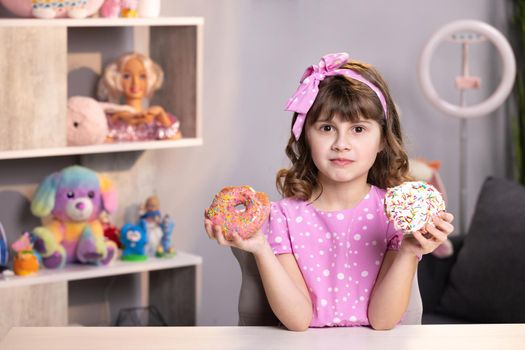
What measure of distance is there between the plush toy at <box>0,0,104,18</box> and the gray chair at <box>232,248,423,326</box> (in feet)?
3.70

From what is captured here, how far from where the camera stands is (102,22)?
9.18ft

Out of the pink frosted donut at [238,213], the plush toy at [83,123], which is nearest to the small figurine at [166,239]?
the plush toy at [83,123]

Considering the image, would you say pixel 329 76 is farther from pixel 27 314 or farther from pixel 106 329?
pixel 27 314

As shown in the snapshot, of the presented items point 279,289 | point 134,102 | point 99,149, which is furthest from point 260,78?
point 279,289

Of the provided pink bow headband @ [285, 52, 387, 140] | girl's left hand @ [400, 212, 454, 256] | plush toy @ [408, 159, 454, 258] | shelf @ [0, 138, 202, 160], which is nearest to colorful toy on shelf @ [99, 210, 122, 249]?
shelf @ [0, 138, 202, 160]

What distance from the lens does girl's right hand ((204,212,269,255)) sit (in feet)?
5.46

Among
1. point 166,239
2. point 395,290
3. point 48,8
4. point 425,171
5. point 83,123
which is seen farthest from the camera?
point 425,171

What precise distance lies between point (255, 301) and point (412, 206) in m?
0.43

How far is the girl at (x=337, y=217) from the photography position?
175 cm

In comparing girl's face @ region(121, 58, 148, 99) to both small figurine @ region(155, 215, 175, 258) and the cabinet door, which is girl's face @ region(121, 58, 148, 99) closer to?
the cabinet door

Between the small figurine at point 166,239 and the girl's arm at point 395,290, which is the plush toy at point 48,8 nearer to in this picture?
the small figurine at point 166,239

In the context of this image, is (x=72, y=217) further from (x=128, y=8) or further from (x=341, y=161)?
(x=341, y=161)

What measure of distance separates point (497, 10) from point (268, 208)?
2418mm

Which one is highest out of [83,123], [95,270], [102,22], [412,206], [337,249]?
[102,22]
